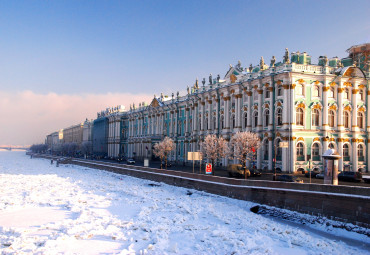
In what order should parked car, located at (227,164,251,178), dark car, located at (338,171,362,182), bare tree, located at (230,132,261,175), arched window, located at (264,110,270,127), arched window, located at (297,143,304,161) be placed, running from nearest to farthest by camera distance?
dark car, located at (338,171,362,182) → parked car, located at (227,164,251,178) → bare tree, located at (230,132,261,175) → arched window, located at (297,143,304,161) → arched window, located at (264,110,270,127)

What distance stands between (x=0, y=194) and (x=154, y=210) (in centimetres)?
1713

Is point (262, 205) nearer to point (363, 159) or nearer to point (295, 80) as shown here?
point (295, 80)

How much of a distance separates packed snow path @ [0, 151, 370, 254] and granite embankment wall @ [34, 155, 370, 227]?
958 millimetres

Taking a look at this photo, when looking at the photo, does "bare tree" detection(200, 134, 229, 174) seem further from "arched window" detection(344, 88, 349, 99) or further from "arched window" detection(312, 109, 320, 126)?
"arched window" detection(344, 88, 349, 99)

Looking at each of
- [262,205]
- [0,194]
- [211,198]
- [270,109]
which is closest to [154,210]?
[211,198]

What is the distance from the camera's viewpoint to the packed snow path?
17.6m

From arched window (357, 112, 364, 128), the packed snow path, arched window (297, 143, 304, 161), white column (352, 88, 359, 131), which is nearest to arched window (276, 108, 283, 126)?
arched window (297, 143, 304, 161)

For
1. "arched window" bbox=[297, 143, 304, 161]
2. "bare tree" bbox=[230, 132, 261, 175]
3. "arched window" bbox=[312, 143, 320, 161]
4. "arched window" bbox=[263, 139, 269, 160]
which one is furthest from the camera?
"arched window" bbox=[263, 139, 269, 160]

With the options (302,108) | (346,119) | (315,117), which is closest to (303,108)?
(302,108)

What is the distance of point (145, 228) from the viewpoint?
2100 centimetres

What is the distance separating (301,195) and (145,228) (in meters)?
10.8

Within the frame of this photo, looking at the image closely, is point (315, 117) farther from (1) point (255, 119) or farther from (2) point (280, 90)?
(1) point (255, 119)

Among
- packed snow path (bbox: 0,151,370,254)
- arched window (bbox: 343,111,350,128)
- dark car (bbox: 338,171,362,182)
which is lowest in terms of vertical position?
packed snow path (bbox: 0,151,370,254)

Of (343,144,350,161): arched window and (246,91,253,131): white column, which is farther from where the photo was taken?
(246,91,253,131): white column
